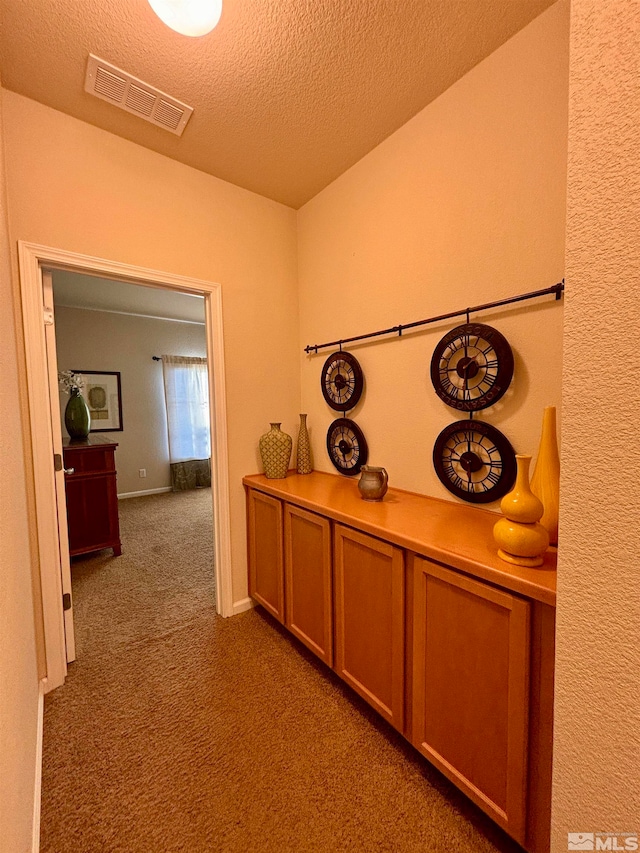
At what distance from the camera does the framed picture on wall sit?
4734 mm

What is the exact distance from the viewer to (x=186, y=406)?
5.63m

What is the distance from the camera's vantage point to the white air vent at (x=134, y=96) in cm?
143

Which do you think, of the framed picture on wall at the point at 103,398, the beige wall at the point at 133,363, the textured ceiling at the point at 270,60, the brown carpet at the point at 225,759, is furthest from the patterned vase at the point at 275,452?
the framed picture on wall at the point at 103,398

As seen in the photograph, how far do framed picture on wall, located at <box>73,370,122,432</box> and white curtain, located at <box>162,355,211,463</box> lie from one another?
0.69 metres

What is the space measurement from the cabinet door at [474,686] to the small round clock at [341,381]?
1107 millimetres

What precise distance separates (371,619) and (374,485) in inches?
22.2

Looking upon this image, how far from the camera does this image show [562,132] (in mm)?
1201

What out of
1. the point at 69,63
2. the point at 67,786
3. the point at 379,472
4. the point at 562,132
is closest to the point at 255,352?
the point at 379,472

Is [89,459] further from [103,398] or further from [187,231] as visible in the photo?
[103,398]

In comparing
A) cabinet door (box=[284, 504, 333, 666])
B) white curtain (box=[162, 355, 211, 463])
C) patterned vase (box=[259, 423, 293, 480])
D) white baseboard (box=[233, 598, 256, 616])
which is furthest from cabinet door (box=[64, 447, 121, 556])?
white curtain (box=[162, 355, 211, 463])

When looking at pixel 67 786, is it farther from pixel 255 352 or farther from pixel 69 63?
pixel 69 63

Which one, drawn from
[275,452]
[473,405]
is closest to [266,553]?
[275,452]

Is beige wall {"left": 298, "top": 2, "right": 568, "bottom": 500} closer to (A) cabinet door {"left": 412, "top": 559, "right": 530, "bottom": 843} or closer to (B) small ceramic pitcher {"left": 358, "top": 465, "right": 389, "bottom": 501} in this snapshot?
(B) small ceramic pitcher {"left": 358, "top": 465, "right": 389, "bottom": 501}

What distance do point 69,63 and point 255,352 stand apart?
1.47m
